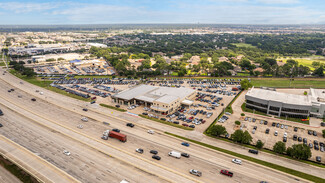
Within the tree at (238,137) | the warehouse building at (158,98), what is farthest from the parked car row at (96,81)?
the tree at (238,137)

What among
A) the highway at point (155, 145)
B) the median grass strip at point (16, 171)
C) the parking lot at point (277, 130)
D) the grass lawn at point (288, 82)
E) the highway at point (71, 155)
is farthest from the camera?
the grass lawn at point (288, 82)

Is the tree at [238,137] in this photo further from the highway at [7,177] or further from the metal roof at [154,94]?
the highway at [7,177]

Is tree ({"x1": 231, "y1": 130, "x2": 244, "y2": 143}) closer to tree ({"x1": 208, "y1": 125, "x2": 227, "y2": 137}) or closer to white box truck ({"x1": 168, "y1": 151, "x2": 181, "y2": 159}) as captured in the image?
tree ({"x1": 208, "y1": 125, "x2": 227, "y2": 137})

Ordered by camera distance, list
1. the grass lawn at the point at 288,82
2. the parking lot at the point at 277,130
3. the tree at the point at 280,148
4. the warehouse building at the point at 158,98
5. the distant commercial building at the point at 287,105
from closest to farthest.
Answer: the tree at the point at 280,148 < the parking lot at the point at 277,130 < the distant commercial building at the point at 287,105 < the warehouse building at the point at 158,98 < the grass lawn at the point at 288,82

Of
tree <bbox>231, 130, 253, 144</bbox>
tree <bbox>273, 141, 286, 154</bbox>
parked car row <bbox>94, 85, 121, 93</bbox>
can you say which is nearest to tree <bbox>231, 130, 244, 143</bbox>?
tree <bbox>231, 130, 253, 144</bbox>

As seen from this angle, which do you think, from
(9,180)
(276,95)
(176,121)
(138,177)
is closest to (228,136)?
(176,121)

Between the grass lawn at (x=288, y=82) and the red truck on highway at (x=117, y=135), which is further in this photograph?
the grass lawn at (x=288, y=82)
